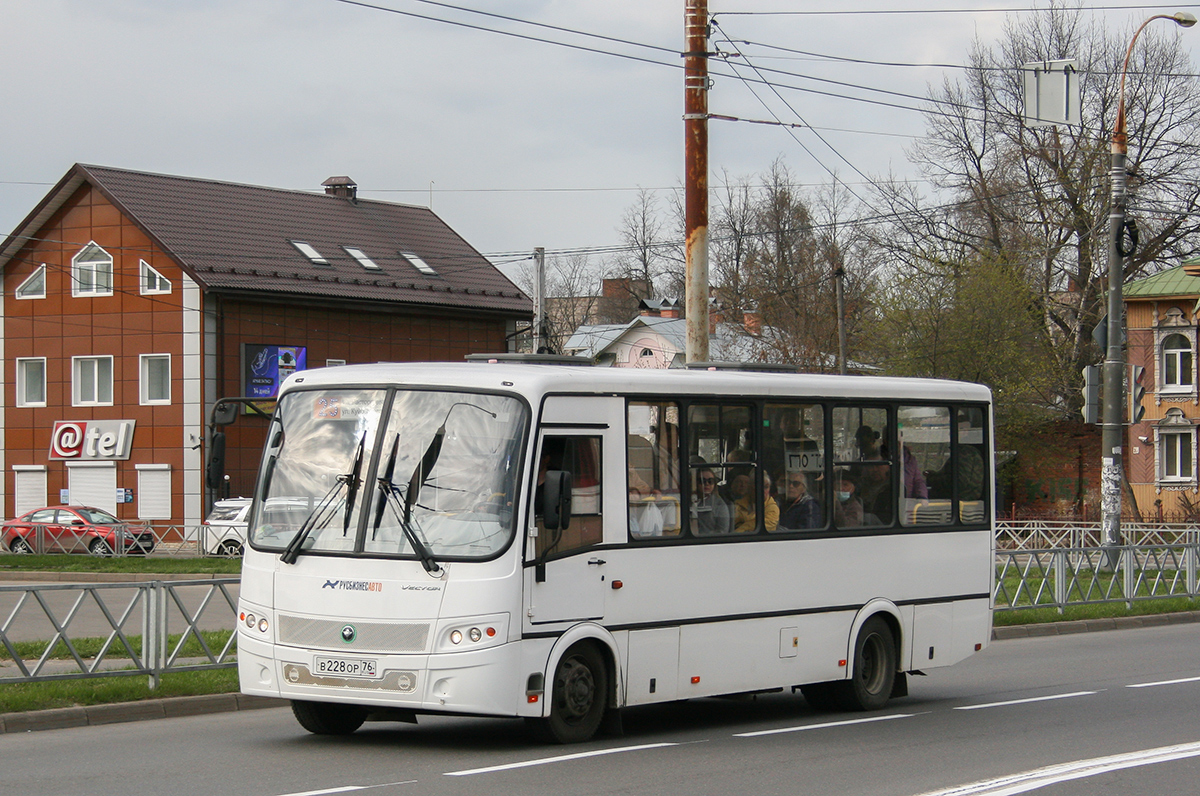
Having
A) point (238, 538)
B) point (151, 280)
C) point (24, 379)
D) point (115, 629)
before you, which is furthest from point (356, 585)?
point (24, 379)

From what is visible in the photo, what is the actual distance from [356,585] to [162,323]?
3809 cm

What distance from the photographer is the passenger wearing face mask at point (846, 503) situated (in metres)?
12.5

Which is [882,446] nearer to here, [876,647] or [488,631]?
[876,647]

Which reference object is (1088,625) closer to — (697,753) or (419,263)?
(697,753)

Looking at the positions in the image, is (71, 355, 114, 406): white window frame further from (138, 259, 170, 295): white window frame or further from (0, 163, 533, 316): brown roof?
(0, 163, 533, 316): brown roof

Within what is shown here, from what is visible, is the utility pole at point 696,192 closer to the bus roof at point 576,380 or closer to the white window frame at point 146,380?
the bus roof at point 576,380

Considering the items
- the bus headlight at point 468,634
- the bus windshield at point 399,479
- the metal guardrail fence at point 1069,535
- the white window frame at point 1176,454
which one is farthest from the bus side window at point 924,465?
the white window frame at point 1176,454

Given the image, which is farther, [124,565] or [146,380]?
[146,380]

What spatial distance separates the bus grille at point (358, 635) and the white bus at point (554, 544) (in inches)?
0.5

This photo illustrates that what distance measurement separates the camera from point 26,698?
11922 millimetres

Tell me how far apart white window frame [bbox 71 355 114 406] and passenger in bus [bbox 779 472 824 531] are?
127 feet

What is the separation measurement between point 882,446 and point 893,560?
98 centimetres

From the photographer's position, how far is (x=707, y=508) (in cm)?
1134

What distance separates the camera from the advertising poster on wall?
1816 inches
